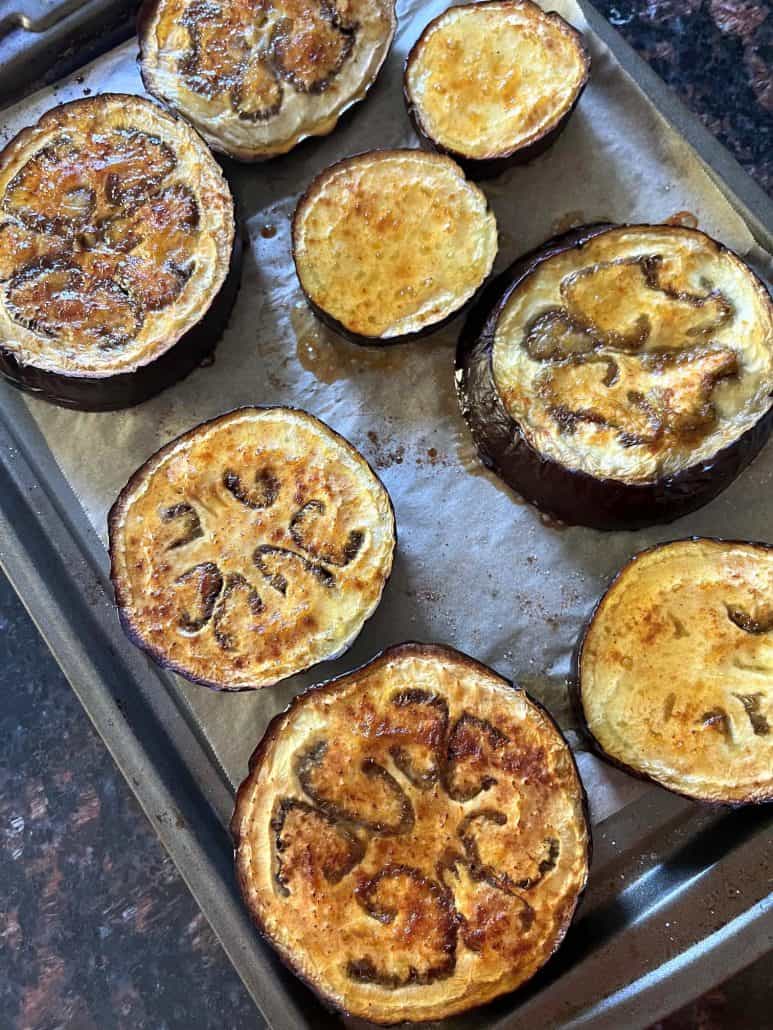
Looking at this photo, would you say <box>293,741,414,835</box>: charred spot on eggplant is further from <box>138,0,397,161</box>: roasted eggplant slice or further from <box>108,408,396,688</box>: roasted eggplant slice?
<box>138,0,397,161</box>: roasted eggplant slice

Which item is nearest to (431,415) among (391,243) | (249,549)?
(391,243)

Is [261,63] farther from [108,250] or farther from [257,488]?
[257,488]

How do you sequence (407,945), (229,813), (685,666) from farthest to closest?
(229,813) < (685,666) < (407,945)

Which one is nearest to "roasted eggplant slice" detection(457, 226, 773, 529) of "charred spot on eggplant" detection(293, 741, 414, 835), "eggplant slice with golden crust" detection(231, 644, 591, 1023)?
"eggplant slice with golden crust" detection(231, 644, 591, 1023)

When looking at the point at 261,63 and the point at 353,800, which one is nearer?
the point at 353,800

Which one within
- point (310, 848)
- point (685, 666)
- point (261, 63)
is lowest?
point (685, 666)

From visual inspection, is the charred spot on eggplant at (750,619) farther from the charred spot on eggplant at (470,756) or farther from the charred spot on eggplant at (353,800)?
the charred spot on eggplant at (353,800)
